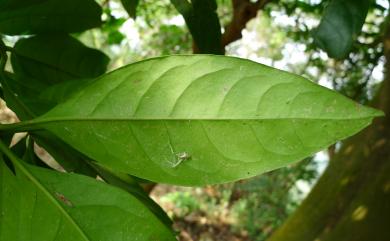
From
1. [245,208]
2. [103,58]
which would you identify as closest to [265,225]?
[245,208]

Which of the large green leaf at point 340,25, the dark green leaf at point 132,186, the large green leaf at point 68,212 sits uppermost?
the large green leaf at point 340,25

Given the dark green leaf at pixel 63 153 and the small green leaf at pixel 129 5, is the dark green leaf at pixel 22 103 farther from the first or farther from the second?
Result: the small green leaf at pixel 129 5

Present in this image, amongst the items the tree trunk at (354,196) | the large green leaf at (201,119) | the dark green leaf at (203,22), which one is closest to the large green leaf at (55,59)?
the dark green leaf at (203,22)

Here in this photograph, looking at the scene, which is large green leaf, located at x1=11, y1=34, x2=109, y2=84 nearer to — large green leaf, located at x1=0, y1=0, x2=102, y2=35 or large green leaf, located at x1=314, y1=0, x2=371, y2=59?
large green leaf, located at x1=0, y1=0, x2=102, y2=35

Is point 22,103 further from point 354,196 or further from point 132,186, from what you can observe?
point 354,196

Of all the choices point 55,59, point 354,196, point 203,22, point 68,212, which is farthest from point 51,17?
point 354,196
